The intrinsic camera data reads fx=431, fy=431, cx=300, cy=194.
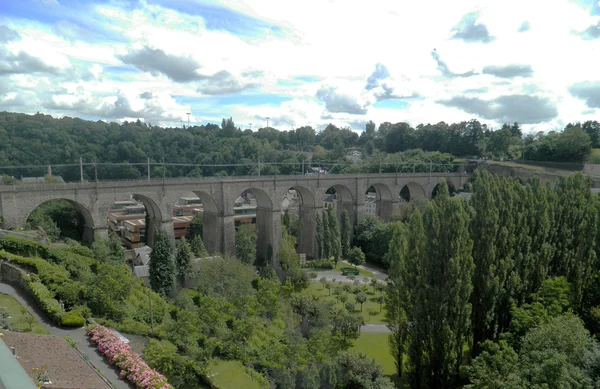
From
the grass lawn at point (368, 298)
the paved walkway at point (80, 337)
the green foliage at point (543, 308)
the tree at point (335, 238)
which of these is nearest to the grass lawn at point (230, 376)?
the paved walkway at point (80, 337)

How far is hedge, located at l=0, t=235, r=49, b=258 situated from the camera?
24.0 meters

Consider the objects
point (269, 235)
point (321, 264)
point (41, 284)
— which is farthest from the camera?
point (321, 264)

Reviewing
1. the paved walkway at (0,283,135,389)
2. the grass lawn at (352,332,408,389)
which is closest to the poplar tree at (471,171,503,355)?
the grass lawn at (352,332,408,389)

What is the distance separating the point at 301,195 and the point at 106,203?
64.8 feet

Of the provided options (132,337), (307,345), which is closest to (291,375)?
(307,345)

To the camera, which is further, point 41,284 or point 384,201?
point 384,201

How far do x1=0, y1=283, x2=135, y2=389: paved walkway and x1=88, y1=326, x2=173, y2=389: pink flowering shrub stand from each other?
0.60 ft

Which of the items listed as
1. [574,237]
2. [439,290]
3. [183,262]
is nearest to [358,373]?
[439,290]

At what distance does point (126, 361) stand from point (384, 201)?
140 feet

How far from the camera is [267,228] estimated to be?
4141cm

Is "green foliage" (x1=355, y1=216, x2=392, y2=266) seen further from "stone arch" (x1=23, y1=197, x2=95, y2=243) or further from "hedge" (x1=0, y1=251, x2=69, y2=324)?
"hedge" (x1=0, y1=251, x2=69, y2=324)

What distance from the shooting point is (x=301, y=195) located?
149 feet

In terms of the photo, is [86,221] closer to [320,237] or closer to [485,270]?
[320,237]

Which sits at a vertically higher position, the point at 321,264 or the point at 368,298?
the point at 321,264
